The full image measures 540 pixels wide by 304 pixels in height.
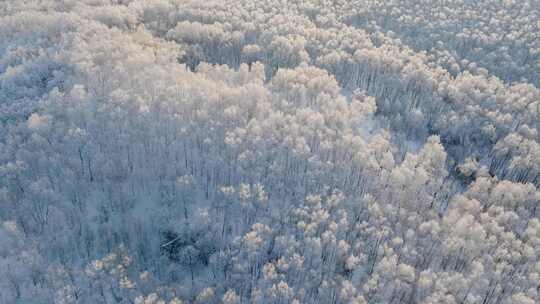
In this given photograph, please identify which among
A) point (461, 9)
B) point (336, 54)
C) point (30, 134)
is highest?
point (461, 9)

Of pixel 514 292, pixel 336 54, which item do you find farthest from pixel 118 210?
pixel 336 54

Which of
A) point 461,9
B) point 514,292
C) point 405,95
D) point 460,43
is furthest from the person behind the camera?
point 461,9

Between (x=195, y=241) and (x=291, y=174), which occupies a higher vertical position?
(x=291, y=174)

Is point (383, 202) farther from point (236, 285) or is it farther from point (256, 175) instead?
point (236, 285)

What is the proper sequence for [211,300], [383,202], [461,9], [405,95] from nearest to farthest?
[211,300]
[383,202]
[405,95]
[461,9]

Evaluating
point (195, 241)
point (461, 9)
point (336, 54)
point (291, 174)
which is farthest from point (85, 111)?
point (461, 9)

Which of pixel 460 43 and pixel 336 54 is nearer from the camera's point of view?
pixel 336 54
